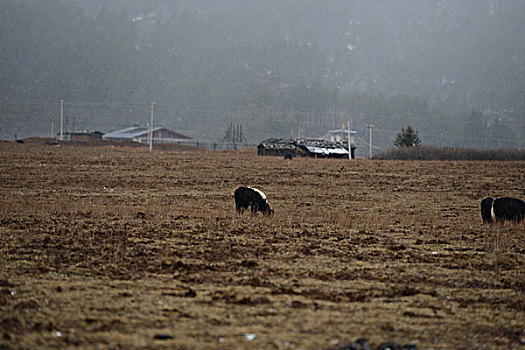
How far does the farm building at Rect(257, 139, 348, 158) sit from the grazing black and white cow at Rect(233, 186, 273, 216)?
1917 inches

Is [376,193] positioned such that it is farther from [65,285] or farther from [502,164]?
[65,285]

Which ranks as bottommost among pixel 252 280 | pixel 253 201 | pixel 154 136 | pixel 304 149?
pixel 252 280

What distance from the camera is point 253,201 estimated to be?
2256cm

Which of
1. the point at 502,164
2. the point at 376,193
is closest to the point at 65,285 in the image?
the point at 376,193

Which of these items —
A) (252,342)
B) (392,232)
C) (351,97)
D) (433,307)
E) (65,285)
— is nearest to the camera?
(252,342)

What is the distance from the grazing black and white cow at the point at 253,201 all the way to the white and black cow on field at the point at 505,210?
7630mm

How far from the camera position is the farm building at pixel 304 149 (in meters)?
72.6

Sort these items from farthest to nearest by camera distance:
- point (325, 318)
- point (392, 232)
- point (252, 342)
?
point (392, 232)
point (325, 318)
point (252, 342)

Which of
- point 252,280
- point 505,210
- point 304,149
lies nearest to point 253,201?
point 505,210

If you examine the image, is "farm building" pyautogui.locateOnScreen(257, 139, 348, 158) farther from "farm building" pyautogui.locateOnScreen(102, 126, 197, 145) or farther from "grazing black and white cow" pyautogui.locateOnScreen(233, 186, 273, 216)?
"grazing black and white cow" pyautogui.locateOnScreen(233, 186, 273, 216)

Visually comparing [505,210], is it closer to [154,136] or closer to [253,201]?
[253,201]

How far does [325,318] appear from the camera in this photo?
844 cm

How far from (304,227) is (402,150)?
6229cm

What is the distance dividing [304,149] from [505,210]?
53278mm
